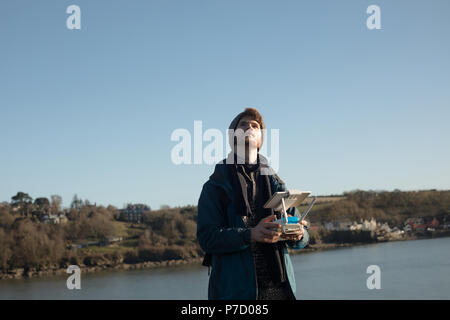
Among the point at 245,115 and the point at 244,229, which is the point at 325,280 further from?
→ the point at 244,229

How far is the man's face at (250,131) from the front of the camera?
267 cm

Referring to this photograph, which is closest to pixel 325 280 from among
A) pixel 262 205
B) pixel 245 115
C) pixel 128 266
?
pixel 128 266

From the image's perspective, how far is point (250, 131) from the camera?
2668 mm

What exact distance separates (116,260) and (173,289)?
34347 millimetres

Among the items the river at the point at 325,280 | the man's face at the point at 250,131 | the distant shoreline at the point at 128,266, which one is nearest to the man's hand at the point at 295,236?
the man's face at the point at 250,131

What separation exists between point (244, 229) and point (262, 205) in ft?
1.12

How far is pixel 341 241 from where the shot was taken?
8481 centimetres

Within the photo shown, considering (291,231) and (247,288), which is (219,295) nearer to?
(247,288)

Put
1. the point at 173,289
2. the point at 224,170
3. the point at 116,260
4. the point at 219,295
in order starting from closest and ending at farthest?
the point at 219,295
the point at 224,170
the point at 173,289
the point at 116,260

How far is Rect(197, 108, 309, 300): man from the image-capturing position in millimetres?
2381

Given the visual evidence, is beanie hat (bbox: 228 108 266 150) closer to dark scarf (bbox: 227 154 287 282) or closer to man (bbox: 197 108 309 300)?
man (bbox: 197 108 309 300)

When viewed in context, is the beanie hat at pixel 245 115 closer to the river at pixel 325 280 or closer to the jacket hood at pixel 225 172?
the jacket hood at pixel 225 172
